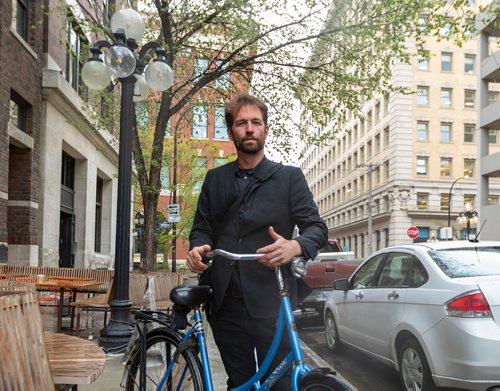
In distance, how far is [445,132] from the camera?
171 feet

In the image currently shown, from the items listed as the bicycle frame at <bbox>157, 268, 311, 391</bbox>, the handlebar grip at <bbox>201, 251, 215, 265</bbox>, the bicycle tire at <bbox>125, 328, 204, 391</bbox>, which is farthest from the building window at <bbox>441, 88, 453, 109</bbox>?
the bicycle frame at <bbox>157, 268, 311, 391</bbox>

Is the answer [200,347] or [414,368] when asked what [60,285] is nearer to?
[414,368]

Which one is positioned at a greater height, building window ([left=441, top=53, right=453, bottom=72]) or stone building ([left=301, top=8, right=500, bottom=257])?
building window ([left=441, top=53, right=453, bottom=72])

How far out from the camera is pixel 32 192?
13.7m

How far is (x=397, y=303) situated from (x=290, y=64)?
10895mm

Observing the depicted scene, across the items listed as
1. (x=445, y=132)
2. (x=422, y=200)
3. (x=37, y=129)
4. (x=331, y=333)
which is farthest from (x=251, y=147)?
(x=445, y=132)

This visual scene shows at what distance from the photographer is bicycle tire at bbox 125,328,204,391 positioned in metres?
3.07

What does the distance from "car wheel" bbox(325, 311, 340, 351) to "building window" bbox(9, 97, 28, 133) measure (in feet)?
29.9

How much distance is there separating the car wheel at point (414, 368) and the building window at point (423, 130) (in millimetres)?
48942

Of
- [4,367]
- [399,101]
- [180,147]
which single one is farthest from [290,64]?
[399,101]

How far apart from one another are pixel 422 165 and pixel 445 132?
4.18m

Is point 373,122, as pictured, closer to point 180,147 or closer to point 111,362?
point 180,147

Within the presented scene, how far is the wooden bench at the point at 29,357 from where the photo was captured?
232 cm

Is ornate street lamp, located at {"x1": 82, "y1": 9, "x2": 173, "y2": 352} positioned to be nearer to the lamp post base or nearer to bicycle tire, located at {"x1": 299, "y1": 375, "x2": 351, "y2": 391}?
the lamp post base
